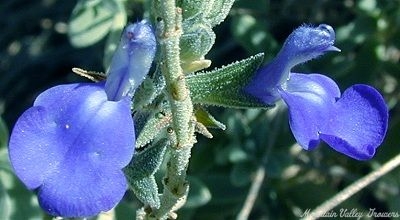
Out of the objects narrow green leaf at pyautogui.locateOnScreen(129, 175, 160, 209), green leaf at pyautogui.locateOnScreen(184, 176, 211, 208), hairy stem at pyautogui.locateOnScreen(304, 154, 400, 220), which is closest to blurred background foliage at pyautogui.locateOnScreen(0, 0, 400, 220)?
green leaf at pyautogui.locateOnScreen(184, 176, 211, 208)

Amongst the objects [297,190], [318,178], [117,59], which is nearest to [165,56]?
[117,59]

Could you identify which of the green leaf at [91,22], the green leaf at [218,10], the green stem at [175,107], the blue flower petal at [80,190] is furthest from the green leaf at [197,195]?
the blue flower petal at [80,190]

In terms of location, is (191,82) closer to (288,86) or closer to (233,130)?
(288,86)

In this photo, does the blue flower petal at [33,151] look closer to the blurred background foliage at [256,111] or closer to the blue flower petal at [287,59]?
the blue flower petal at [287,59]

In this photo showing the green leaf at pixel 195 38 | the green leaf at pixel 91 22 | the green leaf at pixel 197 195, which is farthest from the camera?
the green leaf at pixel 91 22

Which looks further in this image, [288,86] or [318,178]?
Answer: [318,178]
